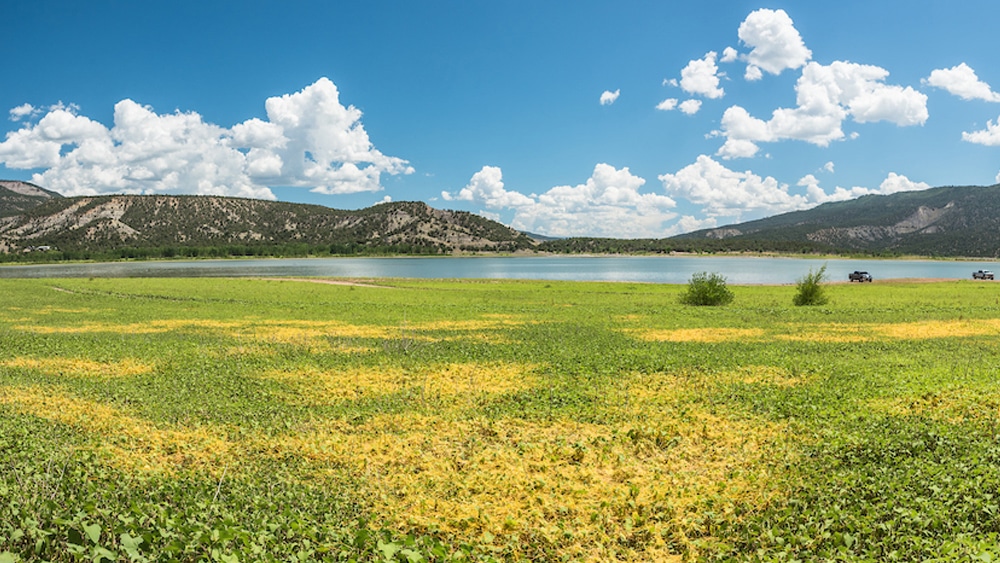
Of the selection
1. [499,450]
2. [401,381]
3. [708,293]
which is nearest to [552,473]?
[499,450]

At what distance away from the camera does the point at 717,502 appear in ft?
35.7

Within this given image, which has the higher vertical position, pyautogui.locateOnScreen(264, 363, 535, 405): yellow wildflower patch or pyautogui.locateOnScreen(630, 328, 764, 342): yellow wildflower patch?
pyautogui.locateOnScreen(630, 328, 764, 342): yellow wildflower patch

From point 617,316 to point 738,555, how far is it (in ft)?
115

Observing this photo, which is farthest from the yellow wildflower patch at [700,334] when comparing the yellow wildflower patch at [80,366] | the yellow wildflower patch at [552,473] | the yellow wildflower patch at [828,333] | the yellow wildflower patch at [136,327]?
the yellow wildflower patch at [136,327]

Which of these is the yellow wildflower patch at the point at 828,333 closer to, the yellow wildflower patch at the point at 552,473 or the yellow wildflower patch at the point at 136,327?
the yellow wildflower patch at the point at 552,473

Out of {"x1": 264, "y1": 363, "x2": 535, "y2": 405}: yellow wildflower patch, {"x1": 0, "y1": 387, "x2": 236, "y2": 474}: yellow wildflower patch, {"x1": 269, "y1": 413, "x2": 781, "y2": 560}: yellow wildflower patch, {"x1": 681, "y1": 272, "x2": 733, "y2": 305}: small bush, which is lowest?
{"x1": 269, "y1": 413, "x2": 781, "y2": 560}: yellow wildflower patch

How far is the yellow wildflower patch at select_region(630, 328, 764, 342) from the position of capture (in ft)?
104

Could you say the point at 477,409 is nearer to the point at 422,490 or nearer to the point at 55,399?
the point at 422,490

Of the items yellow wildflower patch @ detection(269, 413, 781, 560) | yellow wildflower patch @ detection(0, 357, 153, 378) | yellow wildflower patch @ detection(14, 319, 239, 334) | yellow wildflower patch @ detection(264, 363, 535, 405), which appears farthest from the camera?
yellow wildflower patch @ detection(14, 319, 239, 334)

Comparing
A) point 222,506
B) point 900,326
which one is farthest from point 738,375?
point 900,326

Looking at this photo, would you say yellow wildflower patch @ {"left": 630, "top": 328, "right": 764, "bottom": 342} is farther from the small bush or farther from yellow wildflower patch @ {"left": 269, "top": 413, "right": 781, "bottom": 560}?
the small bush

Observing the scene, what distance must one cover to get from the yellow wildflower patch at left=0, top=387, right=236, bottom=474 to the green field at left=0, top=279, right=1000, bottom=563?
9cm

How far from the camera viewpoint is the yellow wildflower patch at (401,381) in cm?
1945

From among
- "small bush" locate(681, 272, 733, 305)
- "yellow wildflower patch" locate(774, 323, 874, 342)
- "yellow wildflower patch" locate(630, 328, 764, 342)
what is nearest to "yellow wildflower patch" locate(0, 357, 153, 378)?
"yellow wildflower patch" locate(630, 328, 764, 342)
